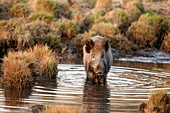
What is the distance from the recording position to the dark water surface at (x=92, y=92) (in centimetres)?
1393

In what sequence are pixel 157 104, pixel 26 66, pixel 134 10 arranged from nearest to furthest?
pixel 157 104 → pixel 26 66 → pixel 134 10

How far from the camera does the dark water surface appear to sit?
13.9 metres

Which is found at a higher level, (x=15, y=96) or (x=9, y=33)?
(x=9, y=33)

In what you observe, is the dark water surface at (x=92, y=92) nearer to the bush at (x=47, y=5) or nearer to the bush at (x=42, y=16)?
the bush at (x=42, y=16)

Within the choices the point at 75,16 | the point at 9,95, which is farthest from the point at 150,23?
the point at 9,95

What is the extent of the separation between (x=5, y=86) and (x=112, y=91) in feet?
10.8

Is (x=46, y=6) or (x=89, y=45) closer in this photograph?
(x=89, y=45)

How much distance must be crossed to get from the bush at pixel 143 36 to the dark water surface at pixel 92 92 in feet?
24.3

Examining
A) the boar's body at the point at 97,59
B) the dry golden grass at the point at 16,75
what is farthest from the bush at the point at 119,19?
the dry golden grass at the point at 16,75

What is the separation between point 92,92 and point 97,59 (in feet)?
6.94

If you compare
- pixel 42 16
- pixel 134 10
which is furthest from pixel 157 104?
pixel 134 10

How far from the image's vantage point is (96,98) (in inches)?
603

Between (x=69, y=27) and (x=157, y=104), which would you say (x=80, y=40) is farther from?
Result: (x=157, y=104)

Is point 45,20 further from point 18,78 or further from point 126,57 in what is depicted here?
point 18,78
